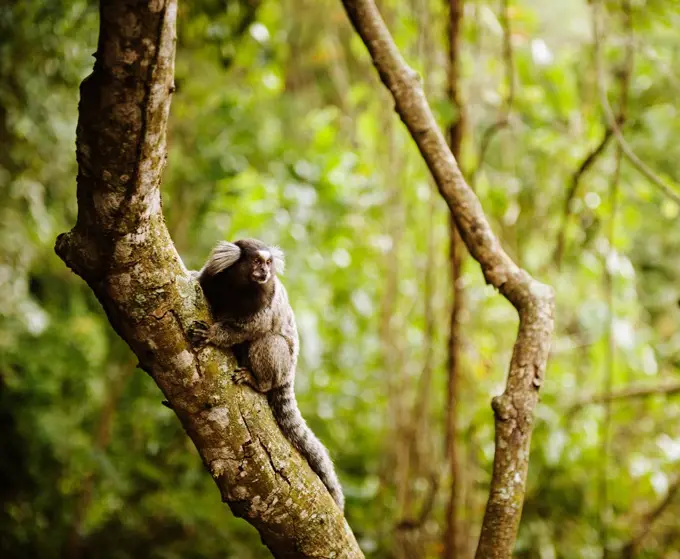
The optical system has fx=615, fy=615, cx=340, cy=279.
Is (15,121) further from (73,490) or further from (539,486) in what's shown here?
(539,486)

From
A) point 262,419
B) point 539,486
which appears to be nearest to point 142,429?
point 539,486

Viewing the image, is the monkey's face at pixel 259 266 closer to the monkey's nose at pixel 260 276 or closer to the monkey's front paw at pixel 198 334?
the monkey's nose at pixel 260 276

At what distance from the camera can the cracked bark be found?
1.18 meters

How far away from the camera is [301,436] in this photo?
2170 mm

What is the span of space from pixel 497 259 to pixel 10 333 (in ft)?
13.7

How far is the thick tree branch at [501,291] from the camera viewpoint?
182cm

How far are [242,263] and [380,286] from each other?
2613 millimetres

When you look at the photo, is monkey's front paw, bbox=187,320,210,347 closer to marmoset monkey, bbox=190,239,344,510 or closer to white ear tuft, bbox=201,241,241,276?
marmoset monkey, bbox=190,239,344,510

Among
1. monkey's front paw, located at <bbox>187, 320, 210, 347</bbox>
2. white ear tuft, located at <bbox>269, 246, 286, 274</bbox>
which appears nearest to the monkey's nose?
white ear tuft, located at <bbox>269, 246, 286, 274</bbox>

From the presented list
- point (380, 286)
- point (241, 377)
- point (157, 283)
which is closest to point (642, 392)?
point (380, 286)

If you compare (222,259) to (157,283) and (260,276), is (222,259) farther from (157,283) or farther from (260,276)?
(157,283)

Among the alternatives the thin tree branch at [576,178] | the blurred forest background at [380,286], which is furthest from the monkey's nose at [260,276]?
the thin tree branch at [576,178]

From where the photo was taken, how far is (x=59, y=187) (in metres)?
4.57

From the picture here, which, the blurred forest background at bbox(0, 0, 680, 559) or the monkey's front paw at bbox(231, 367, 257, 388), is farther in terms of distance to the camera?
the blurred forest background at bbox(0, 0, 680, 559)
